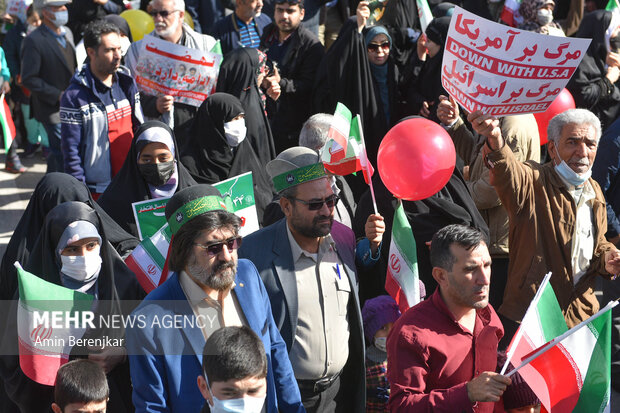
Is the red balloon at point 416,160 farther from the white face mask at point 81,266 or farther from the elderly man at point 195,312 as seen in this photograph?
the white face mask at point 81,266

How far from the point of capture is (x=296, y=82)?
7926 millimetres

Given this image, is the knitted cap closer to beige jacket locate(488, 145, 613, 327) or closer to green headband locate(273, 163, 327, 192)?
beige jacket locate(488, 145, 613, 327)

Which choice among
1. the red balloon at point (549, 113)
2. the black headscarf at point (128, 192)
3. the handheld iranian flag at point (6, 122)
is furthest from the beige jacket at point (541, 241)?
the handheld iranian flag at point (6, 122)

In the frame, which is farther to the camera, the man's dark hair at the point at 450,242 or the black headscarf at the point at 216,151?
the black headscarf at the point at 216,151

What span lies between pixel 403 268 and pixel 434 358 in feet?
3.33

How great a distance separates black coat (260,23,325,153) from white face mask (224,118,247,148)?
A: 154 cm

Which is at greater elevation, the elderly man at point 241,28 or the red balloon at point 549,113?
the red balloon at point 549,113

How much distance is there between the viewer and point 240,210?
17.5ft

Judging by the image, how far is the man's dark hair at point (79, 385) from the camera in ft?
11.9

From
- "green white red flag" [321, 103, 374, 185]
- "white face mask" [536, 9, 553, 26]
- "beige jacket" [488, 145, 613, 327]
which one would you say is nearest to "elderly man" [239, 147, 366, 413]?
"green white red flag" [321, 103, 374, 185]

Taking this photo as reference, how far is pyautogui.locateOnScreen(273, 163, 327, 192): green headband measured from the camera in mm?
4332

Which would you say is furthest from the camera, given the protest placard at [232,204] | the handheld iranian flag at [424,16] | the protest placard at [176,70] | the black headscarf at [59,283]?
the handheld iranian flag at [424,16]

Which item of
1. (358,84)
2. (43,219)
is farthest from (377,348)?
(358,84)

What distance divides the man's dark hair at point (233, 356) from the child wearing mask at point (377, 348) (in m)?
1.58
